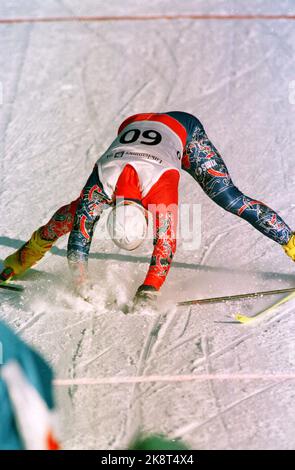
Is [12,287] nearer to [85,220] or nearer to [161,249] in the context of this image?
[85,220]

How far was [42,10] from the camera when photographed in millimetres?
10961

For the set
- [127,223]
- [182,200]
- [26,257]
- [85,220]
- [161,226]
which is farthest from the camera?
[182,200]

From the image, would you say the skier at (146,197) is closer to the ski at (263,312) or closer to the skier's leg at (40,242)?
the skier's leg at (40,242)

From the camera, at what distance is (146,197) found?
5.02 meters

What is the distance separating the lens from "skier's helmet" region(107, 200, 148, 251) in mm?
4785

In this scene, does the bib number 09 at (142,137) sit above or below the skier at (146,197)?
above

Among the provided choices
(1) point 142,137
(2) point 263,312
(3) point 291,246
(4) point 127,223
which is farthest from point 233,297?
(1) point 142,137

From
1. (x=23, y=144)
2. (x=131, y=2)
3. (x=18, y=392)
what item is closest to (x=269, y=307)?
(x=18, y=392)

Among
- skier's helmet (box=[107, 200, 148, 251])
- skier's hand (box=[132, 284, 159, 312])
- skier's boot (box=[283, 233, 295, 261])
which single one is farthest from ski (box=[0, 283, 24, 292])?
skier's boot (box=[283, 233, 295, 261])

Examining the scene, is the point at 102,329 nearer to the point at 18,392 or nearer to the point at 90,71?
the point at 18,392

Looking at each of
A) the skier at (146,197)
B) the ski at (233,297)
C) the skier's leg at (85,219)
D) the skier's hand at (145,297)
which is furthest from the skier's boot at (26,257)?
the ski at (233,297)

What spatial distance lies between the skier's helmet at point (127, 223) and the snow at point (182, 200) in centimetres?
62

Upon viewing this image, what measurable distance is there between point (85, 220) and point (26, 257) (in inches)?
30.2

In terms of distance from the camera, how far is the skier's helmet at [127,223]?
4785mm
